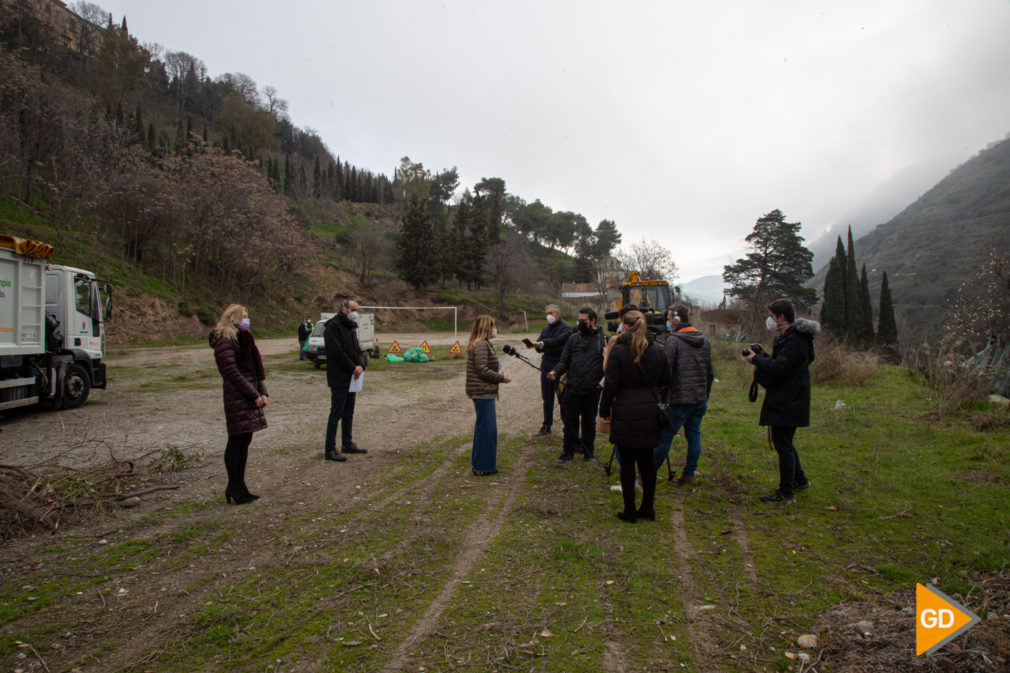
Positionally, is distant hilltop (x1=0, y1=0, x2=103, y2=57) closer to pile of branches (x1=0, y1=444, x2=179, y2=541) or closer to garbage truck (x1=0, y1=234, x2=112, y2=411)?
garbage truck (x1=0, y1=234, x2=112, y2=411)

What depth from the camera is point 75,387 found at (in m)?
9.72

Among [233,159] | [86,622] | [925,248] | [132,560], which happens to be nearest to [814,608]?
[86,622]

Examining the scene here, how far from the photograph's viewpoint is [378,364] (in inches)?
750

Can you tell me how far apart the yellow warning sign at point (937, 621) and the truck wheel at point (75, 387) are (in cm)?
1232

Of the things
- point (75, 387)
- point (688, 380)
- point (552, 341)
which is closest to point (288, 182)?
point (75, 387)

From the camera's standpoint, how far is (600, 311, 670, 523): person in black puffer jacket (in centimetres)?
424

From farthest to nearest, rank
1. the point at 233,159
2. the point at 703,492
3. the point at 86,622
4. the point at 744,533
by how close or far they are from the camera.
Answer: the point at 233,159 → the point at 703,492 → the point at 744,533 → the point at 86,622

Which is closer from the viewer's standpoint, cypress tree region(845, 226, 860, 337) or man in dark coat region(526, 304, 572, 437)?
man in dark coat region(526, 304, 572, 437)

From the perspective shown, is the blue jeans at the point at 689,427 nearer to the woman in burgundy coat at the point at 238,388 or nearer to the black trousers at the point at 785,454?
the black trousers at the point at 785,454

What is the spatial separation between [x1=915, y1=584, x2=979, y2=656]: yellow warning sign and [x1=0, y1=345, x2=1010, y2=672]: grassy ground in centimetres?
15

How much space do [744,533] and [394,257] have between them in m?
50.6

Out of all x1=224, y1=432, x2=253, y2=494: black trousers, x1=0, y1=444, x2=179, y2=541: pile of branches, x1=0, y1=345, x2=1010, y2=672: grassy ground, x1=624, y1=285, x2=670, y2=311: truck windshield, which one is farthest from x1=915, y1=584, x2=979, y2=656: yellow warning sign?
x1=624, y1=285, x2=670, y2=311: truck windshield

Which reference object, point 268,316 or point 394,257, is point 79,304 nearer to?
point 268,316

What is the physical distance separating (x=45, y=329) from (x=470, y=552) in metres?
9.75
